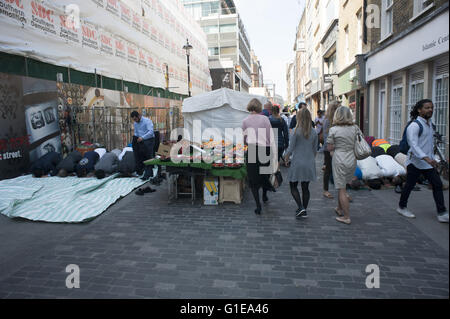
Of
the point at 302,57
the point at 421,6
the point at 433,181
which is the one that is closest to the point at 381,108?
the point at 421,6

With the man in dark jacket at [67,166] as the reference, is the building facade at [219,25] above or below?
above

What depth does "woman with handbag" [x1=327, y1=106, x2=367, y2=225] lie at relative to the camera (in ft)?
16.2

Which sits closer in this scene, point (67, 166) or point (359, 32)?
point (67, 166)

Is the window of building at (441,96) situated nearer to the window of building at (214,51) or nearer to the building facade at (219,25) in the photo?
the building facade at (219,25)

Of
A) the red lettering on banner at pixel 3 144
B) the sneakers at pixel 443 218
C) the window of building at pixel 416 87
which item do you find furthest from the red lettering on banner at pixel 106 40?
the sneakers at pixel 443 218

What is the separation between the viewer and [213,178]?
646 cm

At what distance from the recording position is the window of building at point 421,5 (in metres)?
8.43

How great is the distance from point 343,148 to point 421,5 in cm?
675

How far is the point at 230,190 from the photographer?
650 cm

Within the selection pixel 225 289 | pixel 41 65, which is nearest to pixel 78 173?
pixel 41 65

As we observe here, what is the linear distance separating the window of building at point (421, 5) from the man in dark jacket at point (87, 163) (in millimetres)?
10034

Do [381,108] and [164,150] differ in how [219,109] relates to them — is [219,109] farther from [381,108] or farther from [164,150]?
[164,150]

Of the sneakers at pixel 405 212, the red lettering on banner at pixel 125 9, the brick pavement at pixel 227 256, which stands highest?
the red lettering on banner at pixel 125 9

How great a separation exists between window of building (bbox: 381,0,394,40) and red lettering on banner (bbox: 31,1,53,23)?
38.1 ft
